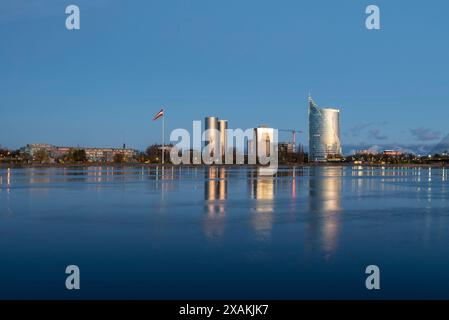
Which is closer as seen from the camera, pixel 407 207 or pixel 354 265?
pixel 354 265

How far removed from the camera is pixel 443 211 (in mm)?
20984

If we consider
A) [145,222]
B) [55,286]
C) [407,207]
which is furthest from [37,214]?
[407,207]

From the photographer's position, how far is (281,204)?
23.2 metres

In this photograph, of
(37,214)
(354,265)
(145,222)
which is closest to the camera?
(354,265)

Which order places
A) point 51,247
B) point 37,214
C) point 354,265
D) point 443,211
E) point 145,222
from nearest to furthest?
point 354,265 → point 51,247 → point 145,222 → point 37,214 → point 443,211

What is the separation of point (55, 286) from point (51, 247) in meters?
3.59

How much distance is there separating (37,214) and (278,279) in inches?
510

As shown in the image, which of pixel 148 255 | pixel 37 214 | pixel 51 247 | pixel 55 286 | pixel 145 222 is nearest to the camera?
pixel 55 286

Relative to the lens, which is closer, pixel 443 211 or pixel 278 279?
pixel 278 279

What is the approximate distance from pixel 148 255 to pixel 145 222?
5.54 metres
